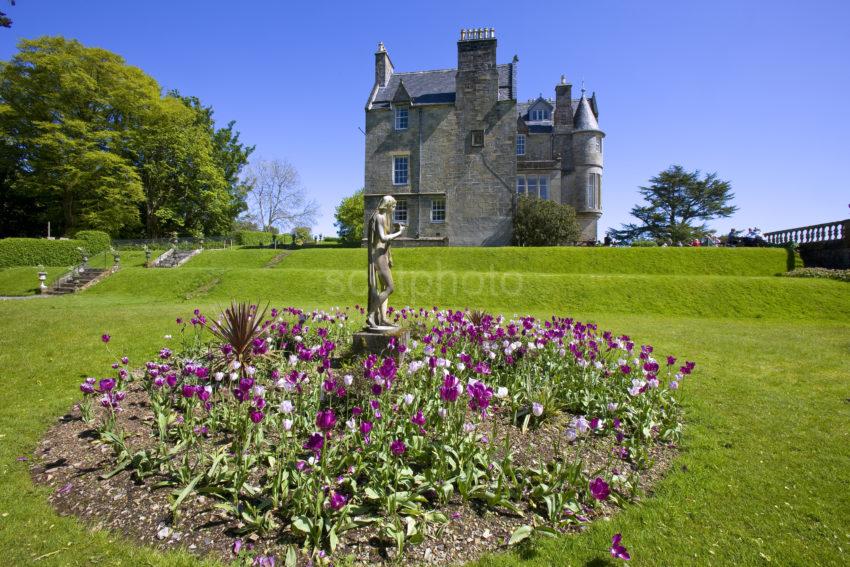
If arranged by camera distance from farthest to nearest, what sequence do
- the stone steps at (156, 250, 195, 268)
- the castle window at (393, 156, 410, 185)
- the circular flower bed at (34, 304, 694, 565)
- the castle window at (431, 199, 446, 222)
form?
the castle window at (393, 156, 410, 185) → the castle window at (431, 199, 446, 222) → the stone steps at (156, 250, 195, 268) → the circular flower bed at (34, 304, 694, 565)

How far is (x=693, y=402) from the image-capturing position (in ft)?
23.4

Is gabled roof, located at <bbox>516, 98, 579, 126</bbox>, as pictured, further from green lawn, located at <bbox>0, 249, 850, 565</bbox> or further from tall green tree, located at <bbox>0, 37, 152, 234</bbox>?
tall green tree, located at <bbox>0, 37, 152, 234</bbox>

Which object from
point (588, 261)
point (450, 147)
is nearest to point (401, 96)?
point (450, 147)

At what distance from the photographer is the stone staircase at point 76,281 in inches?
923

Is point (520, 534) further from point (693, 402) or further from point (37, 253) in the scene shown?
point (37, 253)

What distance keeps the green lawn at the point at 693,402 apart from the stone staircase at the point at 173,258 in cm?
900

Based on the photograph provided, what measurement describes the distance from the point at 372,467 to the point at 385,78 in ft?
124

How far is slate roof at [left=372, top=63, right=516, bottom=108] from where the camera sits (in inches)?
1341

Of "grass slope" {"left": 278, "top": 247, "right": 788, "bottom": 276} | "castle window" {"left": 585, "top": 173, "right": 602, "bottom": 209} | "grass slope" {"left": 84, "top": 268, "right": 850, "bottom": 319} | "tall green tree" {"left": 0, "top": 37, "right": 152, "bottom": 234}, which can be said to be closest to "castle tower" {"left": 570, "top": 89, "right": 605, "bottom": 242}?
"castle window" {"left": 585, "top": 173, "right": 602, "bottom": 209}

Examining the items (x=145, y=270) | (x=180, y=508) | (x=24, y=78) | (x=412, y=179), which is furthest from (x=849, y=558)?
(x=24, y=78)

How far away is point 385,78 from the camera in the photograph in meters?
36.5

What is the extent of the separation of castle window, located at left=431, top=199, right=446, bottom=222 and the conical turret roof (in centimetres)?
1627

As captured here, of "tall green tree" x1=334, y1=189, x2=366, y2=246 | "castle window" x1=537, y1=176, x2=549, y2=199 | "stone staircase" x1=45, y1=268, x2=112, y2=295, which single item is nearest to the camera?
"stone staircase" x1=45, y1=268, x2=112, y2=295

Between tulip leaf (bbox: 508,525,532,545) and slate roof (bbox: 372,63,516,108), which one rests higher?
slate roof (bbox: 372,63,516,108)
